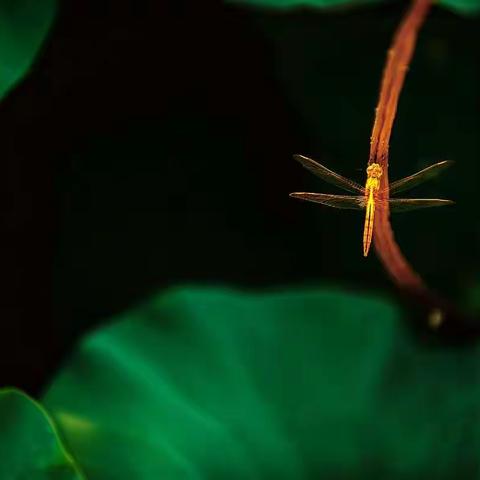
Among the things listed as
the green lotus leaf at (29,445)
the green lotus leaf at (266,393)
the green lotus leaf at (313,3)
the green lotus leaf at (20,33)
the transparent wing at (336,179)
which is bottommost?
the green lotus leaf at (29,445)

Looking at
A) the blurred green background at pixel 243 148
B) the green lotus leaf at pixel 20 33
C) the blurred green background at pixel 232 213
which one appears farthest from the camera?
the blurred green background at pixel 243 148

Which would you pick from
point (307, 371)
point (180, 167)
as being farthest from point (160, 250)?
point (307, 371)

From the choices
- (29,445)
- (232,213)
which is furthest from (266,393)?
(232,213)

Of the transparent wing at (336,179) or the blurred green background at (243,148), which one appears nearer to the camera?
the transparent wing at (336,179)

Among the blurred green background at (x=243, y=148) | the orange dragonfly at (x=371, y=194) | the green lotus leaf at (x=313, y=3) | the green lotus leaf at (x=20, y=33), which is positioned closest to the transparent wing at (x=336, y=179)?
the orange dragonfly at (x=371, y=194)

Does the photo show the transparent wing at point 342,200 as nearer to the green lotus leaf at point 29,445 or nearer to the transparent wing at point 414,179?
the transparent wing at point 414,179

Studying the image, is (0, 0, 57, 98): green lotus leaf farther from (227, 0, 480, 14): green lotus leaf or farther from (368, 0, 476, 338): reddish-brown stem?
(368, 0, 476, 338): reddish-brown stem

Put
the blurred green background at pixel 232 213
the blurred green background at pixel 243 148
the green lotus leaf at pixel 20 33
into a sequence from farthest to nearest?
Result: 1. the blurred green background at pixel 243 148
2. the blurred green background at pixel 232 213
3. the green lotus leaf at pixel 20 33

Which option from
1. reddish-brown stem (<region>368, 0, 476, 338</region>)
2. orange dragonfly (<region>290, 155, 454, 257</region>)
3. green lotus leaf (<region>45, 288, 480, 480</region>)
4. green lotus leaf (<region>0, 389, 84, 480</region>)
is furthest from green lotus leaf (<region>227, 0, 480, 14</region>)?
green lotus leaf (<region>0, 389, 84, 480</region>)
